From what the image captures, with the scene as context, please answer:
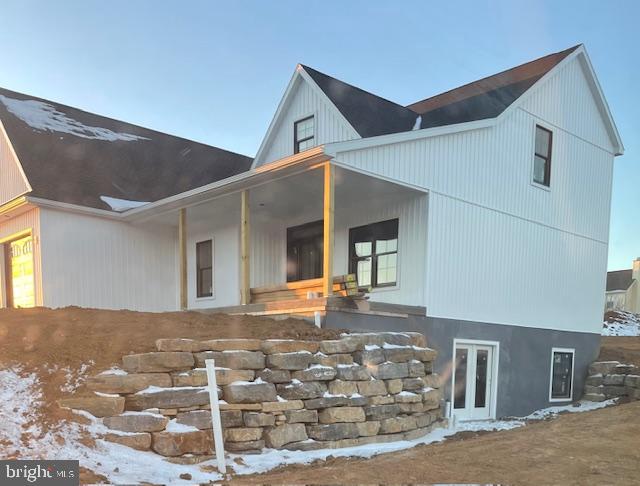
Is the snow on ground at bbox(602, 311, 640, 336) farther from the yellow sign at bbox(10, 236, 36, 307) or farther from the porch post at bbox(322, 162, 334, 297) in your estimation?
the yellow sign at bbox(10, 236, 36, 307)

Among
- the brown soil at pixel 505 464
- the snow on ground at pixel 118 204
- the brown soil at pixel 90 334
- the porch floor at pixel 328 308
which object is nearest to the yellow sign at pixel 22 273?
the snow on ground at pixel 118 204

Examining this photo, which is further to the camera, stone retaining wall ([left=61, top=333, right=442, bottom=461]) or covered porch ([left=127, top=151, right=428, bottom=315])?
covered porch ([left=127, top=151, right=428, bottom=315])

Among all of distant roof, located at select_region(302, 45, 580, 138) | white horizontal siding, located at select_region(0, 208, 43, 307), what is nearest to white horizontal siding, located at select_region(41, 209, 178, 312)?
white horizontal siding, located at select_region(0, 208, 43, 307)

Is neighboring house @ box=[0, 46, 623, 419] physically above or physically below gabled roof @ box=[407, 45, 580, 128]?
below

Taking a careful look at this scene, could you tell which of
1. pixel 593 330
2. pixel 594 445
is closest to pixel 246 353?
pixel 594 445

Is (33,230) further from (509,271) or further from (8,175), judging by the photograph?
(509,271)

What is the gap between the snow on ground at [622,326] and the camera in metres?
27.8

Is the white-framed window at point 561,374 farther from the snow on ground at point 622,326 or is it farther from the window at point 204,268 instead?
the snow on ground at point 622,326

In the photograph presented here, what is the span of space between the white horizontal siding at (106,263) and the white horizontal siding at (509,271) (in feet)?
24.3

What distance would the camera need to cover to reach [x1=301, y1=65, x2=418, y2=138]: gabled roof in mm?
12078

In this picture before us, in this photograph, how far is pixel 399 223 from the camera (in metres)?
10.5

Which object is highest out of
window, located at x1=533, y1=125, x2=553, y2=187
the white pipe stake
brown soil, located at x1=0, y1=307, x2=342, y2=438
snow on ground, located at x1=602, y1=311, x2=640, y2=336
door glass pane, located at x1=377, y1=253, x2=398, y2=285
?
window, located at x1=533, y1=125, x2=553, y2=187

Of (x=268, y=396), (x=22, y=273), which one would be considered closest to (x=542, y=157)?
Answer: (x=268, y=396)

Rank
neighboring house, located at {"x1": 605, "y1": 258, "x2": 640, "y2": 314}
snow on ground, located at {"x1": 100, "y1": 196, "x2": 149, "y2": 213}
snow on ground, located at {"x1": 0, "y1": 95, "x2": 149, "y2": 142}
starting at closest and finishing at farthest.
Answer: snow on ground, located at {"x1": 100, "y1": 196, "x2": 149, "y2": 213} < snow on ground, located at {"x1": 0, "y1": 95, "x2": 149, "y2": 142} < neighboring house, located at {"x1": 605, "y1": 258, "x2": 640, "y2": 314}
